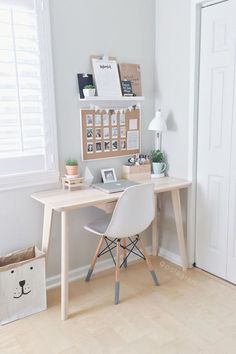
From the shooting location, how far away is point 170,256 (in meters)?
3.07

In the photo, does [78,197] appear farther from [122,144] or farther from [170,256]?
[170,256]

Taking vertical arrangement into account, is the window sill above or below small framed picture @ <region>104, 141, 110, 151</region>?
below

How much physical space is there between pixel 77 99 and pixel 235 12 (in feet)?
4.11

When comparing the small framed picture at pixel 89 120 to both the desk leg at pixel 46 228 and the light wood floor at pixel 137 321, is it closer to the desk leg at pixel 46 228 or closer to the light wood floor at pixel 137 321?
the desk leg at pixel 46 228

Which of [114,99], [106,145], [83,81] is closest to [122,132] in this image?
[106,145]

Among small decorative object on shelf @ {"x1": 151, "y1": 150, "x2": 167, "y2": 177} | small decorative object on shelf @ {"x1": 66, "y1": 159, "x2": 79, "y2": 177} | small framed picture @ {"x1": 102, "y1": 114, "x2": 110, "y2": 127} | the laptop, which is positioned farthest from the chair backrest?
small framed picture @ {"x1": 102, "y1": 114, "x2": 110, "y2": 127}

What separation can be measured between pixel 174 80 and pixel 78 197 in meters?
1.29

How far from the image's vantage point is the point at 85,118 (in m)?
2.64

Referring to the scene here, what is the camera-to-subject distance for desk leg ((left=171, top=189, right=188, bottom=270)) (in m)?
2.72

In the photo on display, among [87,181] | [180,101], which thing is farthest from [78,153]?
[180,101]

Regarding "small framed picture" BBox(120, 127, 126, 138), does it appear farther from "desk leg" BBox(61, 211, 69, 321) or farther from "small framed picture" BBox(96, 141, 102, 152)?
"desk leg" BBox(61, 211, 69, 321)

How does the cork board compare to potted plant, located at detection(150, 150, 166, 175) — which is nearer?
the cork board

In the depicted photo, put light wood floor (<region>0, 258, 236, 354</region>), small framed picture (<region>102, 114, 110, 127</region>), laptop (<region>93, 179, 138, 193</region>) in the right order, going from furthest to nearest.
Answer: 1. small framed picture (<region>102, 114, 110, 127</region>)
2. laptop (<region>93, 179, 138, 193</region>)
3. light wood floor (<region>0, 258, 236, 354</region>)

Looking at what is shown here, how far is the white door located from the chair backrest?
57 cm
